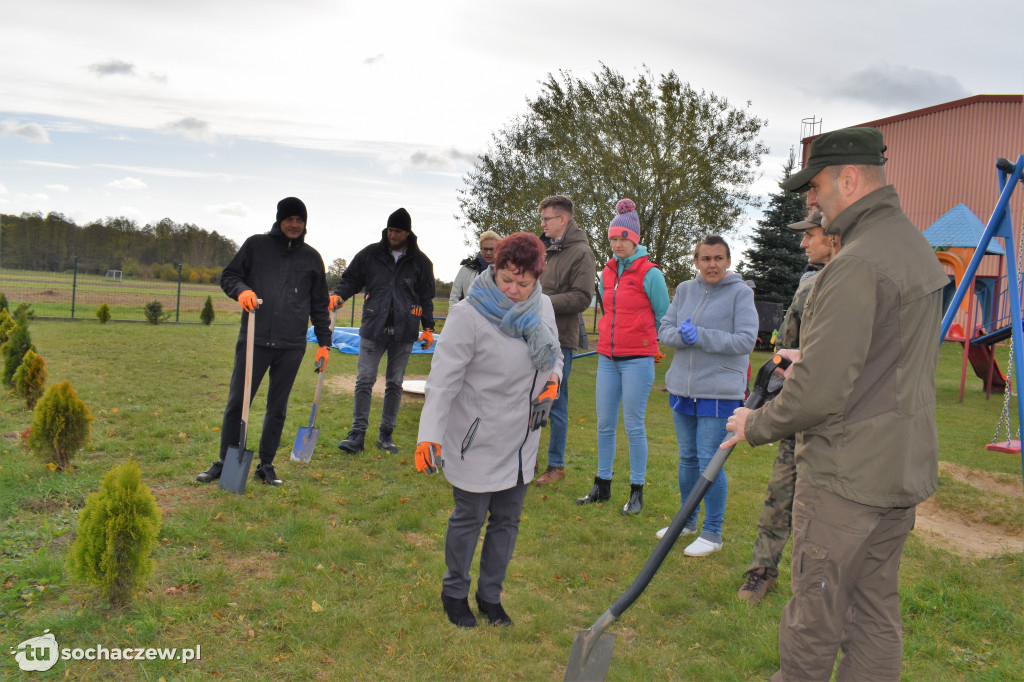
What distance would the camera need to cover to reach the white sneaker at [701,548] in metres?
4.68

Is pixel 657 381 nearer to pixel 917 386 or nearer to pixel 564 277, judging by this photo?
pixel 564 277

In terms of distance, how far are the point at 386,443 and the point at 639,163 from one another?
14.9 metres

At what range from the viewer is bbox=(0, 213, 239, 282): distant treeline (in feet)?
118

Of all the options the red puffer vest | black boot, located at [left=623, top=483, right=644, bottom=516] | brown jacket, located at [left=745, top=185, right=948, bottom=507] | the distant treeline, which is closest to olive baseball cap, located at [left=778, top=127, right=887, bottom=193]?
brown jacket, located at [left=745, top=185, right=948, bottom=507]

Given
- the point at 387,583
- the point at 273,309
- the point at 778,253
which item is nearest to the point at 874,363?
the point at 387,583

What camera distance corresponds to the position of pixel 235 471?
17.5 feet

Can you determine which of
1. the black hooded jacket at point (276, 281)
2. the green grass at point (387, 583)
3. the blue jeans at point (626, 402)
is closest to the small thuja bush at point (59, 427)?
the green grass at point (387, 583)

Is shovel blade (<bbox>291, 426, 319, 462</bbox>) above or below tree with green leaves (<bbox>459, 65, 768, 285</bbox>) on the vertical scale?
below

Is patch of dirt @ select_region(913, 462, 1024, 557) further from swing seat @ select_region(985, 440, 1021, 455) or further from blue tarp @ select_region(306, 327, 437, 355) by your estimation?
blue tarp @ select_region(306, 327, 437, 355)

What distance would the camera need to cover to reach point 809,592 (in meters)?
2.35

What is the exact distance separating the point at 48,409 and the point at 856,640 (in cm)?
570

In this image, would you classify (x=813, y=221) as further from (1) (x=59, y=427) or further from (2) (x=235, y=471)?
(1) (x=59, y=427)

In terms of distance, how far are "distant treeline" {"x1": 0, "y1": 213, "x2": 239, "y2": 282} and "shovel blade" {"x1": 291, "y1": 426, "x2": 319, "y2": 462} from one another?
28578 mm

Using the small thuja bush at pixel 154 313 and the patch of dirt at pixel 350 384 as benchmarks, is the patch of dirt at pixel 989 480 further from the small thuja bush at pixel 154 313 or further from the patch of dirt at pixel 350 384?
the small thuja bush at pixel 154 313
